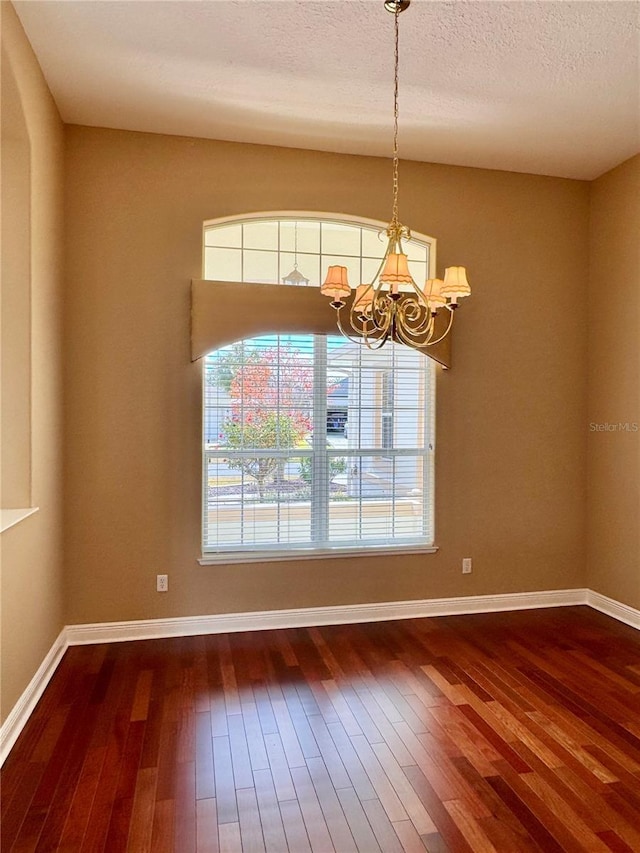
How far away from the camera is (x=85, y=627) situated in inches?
137

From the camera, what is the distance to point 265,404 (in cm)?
374

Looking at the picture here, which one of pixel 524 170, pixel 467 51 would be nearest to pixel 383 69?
pixel 467 51

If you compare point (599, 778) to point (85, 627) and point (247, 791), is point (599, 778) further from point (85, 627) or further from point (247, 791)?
point (85, 627)

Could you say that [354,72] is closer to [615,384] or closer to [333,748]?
[615,384]

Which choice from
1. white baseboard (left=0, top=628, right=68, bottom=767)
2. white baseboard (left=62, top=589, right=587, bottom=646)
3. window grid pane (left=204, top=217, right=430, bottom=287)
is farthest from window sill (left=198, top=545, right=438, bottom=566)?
window grid pane (left=204, top=217, right=430, bottom=287)

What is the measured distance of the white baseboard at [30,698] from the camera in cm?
235

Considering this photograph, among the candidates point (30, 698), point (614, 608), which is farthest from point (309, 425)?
point (614, 608)

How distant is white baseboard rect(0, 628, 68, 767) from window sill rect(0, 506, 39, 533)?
86 cm

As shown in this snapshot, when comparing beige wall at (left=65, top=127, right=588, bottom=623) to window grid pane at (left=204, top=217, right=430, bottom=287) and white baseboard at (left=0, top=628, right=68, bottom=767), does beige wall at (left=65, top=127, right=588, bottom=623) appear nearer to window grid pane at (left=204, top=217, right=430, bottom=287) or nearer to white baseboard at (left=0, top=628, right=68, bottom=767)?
window grid pane at (left=204, top=217, right=430, bottom=287)

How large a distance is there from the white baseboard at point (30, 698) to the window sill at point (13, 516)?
86 cm

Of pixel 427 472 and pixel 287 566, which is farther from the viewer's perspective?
pixel 427 472

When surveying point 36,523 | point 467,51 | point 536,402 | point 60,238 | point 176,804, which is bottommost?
point 176,804

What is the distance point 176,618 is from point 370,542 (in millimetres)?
1435

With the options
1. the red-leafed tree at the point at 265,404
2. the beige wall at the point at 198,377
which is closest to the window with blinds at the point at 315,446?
the red-leafed tree at the point at 265,404
